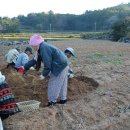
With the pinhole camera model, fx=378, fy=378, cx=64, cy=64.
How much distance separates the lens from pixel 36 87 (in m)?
9.84

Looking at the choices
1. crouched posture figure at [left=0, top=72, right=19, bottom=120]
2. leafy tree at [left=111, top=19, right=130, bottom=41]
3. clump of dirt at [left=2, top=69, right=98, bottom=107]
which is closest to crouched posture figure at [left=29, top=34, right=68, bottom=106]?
clump of dirt at [left=2, top=69, right=98, bottom=107]

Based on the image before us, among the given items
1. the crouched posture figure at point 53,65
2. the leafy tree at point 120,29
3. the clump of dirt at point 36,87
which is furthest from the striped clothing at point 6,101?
the leafy tree at point 120,29

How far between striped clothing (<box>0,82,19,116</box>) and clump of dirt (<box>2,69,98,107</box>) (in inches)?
81.2

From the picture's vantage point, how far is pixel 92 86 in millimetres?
10336

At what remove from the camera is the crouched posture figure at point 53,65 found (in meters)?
7.55

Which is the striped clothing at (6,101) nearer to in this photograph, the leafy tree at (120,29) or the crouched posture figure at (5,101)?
the crouched posture figure at (5,101)

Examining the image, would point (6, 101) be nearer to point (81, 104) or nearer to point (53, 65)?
point (53, 65)

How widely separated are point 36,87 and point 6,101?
11.0ft

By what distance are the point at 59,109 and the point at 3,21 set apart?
60.0 m

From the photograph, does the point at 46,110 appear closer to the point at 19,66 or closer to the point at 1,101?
the point at 1,101

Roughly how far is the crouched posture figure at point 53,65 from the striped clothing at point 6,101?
50.3 inches

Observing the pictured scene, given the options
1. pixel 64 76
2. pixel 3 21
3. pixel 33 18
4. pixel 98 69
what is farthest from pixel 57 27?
pixel 64 76

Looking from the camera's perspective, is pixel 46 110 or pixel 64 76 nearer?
pixel 46 110

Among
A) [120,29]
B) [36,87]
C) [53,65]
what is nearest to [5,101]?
[53,65]
